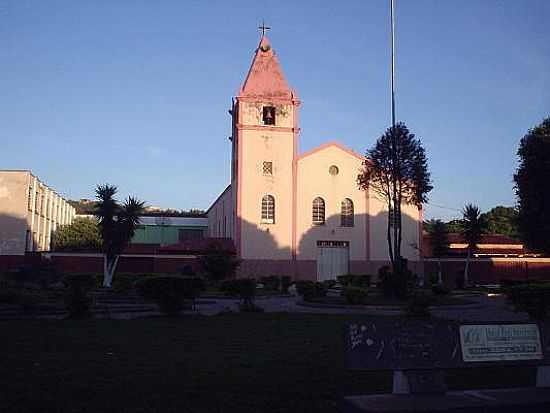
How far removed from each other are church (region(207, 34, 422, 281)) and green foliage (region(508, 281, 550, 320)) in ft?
85.5

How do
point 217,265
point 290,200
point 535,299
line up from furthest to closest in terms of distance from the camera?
point 290,200, point 217,265, point 535,299

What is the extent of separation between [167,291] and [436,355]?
430 inches

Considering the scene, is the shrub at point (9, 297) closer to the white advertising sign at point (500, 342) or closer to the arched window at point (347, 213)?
the white advertising sign at point (500, 342)

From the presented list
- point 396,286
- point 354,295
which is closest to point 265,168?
point 396,286

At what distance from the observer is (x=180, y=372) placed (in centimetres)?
790

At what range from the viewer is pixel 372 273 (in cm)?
4259

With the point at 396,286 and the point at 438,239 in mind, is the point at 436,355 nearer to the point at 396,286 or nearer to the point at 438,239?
the point at 396,286

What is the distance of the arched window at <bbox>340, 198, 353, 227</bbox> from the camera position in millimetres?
42656

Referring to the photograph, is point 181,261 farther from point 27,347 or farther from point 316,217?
point 27,347

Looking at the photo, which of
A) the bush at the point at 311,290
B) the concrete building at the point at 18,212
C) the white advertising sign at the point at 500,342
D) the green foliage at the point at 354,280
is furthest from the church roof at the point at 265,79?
the white advertising sign at the point at 500,342

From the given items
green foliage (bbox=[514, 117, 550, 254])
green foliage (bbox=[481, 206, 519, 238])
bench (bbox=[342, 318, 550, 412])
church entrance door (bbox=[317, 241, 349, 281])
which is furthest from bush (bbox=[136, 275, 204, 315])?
green foliage (bbox=[481, 206, 519, 238])

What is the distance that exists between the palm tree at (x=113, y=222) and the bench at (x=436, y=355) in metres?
29.8

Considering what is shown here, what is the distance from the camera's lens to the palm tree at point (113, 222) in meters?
34.2

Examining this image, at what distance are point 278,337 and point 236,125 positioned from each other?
3114 cm
